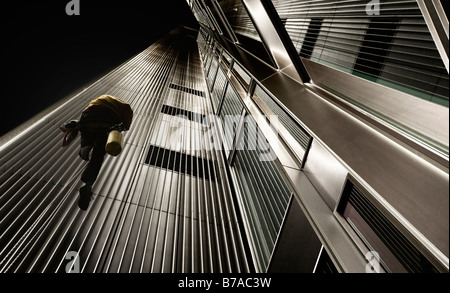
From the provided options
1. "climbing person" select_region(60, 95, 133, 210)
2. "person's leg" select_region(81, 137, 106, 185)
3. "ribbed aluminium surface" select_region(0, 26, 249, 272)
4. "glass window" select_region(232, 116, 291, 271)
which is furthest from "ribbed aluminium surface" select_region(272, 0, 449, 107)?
"person's leg" select_region(81, 137, 106, 185)

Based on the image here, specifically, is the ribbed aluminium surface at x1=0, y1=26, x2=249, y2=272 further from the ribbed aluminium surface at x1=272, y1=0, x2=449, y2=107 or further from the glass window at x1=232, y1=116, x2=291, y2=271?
the ribbed aluminium surface at x1=272, y1=0, x2=449, y2=107

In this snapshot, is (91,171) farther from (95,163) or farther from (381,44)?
(381,44)

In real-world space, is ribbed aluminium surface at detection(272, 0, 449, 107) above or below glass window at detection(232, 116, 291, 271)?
above

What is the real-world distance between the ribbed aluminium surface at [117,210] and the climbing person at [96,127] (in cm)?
14

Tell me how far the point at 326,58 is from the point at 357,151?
1.49 metres

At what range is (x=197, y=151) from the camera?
437cm

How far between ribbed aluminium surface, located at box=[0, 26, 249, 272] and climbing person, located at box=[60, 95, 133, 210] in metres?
0.14

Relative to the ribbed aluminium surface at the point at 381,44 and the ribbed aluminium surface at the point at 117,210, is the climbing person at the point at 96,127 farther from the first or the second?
the ribbed aluminium surface at the point at 381,44

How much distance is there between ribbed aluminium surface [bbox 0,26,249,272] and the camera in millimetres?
2166

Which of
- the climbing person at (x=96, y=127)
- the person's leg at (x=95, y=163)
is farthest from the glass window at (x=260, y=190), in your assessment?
the person's leg at (x=95, y=163)

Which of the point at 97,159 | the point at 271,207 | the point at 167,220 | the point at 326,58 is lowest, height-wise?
the point at 167,220

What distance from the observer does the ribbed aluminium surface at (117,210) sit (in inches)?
85.3

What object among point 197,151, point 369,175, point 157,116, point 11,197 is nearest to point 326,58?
point 369,175
